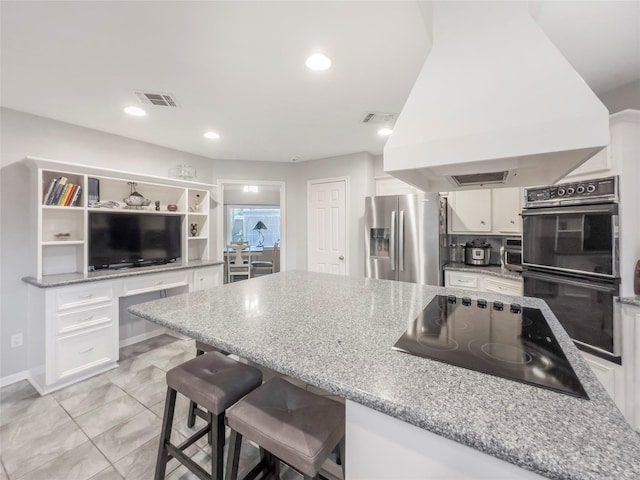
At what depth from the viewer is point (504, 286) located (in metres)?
2.75

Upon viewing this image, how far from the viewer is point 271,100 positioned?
231 centimetres

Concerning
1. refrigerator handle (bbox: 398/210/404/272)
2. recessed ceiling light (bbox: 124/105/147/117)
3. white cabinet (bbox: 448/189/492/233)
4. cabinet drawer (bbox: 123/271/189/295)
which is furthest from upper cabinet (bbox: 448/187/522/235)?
cabinet drawer (bbox: 123/271/189/295)

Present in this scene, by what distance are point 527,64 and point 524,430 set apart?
1.17 meters

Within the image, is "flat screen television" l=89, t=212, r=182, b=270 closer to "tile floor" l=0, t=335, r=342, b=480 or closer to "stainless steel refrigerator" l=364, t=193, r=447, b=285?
"tile floor" l=0, t=335, r=342, b=480

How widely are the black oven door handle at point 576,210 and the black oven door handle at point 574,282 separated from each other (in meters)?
0.49

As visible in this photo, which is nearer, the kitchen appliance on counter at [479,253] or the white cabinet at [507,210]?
the white cabinet at [507,210]

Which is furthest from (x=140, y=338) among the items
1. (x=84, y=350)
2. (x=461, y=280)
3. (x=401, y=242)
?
(x=461, y=280)

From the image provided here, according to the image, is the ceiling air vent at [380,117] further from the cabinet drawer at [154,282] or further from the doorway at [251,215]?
the doorway at [251,215]

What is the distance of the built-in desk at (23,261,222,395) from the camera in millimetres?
2281

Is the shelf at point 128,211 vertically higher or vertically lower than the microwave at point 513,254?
higher

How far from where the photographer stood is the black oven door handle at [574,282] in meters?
1.81

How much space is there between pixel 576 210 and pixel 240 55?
102 inches

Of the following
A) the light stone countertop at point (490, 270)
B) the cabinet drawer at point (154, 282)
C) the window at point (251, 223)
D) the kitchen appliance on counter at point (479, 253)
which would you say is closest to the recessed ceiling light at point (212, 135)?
the cabinet drawer at point (154, 282)

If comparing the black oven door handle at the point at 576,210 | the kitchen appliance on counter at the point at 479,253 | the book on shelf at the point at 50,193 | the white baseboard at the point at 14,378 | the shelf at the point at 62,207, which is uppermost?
the book on shelf at the point at 50,193
